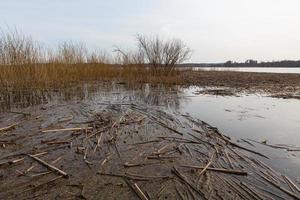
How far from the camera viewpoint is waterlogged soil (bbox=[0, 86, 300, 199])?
2736 mm

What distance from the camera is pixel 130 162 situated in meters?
3.52

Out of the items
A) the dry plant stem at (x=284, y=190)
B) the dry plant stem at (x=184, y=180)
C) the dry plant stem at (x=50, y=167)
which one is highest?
the dry plant stem at (x=50, y=167)

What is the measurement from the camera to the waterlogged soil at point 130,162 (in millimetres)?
2736

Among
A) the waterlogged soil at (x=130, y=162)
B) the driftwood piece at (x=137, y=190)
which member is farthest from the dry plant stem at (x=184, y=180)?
the driftwood piece at (x=137, y=190)

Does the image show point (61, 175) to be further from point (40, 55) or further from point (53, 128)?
point (40, 55)

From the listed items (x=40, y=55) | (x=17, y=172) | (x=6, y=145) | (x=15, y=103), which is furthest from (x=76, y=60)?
(x=17, y=172)

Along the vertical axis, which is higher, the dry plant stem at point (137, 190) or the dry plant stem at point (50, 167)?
the dry plant stem at point (50, 167)

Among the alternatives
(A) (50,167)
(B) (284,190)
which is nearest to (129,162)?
(A) (50,167)

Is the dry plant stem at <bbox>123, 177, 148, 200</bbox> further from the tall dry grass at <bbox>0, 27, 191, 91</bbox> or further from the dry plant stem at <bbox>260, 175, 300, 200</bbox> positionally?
the tall dry grass at <bbox>0, 27, 191, 91</bbox>

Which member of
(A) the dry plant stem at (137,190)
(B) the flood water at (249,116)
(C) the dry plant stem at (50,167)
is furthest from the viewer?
(B) the flood water at (249,116)

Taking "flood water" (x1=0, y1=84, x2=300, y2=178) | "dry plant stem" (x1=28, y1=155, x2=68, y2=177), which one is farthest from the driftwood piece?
"flood water" (x1=0, y1=84, x2=300, y2=178)

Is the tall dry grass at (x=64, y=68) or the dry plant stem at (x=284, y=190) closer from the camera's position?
the dry plant stem at (x=284, y=190)

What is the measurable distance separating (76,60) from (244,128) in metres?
11.7

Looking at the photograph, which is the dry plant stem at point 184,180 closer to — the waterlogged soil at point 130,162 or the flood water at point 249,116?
the waterlogged soil at point 130,162
